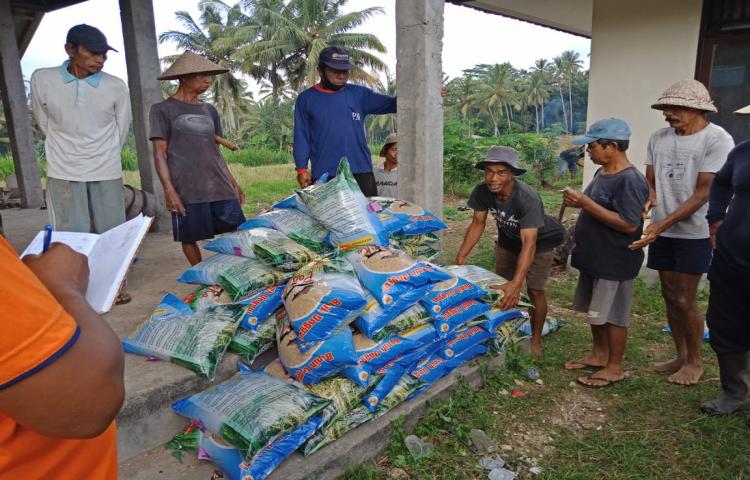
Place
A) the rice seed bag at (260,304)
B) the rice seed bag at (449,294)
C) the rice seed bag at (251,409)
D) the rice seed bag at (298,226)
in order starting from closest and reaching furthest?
the rice seed bag at (251,409) < the rice seed bag at (260,304) < the rice seed bag at (449,294) < the rice seed bag at (298,226)

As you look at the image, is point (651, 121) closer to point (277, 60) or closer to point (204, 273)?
point (204, 273)

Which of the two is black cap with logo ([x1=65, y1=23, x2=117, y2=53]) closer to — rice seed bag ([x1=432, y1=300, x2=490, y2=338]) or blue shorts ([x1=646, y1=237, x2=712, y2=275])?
rice seed bag ([x1=432, y1=300, x2=490, y2=338])

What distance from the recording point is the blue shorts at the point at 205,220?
351cm

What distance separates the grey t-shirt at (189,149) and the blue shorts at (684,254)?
306 centimetres

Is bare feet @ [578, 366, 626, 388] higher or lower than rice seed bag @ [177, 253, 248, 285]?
lower

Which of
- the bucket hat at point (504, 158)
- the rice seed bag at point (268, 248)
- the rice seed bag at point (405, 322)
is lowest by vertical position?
the rice seed bag at point (405, 322)

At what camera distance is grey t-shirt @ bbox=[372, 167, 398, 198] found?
178 inches

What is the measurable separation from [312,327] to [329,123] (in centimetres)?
176

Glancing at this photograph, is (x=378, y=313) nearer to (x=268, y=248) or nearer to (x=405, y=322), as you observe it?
(x=405, y=322)

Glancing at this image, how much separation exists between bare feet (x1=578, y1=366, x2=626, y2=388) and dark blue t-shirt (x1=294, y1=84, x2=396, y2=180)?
6.99 feet

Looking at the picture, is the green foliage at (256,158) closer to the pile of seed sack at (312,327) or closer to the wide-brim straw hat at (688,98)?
the pile of seed sack at (312,327)

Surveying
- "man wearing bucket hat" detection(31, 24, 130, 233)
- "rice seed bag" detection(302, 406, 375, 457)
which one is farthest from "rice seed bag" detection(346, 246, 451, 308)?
"man wearing bucket hat" detection(31, 24, 130, 233)

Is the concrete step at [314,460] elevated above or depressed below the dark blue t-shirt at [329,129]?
below

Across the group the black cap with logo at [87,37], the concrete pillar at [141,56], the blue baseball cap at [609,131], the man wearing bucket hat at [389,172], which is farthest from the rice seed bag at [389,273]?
the concrete pillar at [141,56]
